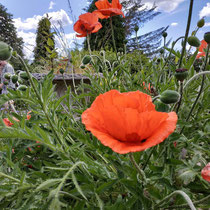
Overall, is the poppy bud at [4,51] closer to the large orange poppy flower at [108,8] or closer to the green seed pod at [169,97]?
the green seed pod at [169,97]

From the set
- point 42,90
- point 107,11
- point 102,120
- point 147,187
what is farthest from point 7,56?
point 107,11

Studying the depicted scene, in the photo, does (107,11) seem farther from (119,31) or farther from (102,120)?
(119,31)

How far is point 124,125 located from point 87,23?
2.54 ft

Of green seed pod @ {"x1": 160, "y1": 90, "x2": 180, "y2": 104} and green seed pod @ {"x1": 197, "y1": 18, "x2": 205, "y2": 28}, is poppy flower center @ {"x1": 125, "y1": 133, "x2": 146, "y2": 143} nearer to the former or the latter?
green seed pod @ {"x1": 160, "y1": 90, "x2": 180, "y2": 104}

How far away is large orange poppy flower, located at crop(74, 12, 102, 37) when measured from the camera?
940 millimetres

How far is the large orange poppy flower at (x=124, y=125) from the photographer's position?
0.29 m

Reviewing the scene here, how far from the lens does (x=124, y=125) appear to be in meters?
0.31

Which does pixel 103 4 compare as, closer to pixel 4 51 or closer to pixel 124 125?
pixel 4 51

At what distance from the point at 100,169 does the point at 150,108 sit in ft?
0.67

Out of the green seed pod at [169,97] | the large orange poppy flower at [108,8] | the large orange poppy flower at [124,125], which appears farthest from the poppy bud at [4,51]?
the large orange poppy flower at [108,8]

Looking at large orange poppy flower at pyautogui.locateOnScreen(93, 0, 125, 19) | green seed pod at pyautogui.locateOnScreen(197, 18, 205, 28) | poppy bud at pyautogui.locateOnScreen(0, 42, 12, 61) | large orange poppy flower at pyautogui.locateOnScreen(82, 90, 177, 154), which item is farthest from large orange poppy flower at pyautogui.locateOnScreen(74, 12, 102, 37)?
large orange poppy flower at pyautogui.locateOnScreen(82, 90, 177, 154)

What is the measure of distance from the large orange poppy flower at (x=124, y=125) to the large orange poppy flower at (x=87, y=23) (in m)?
0.71

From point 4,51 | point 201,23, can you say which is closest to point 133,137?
point 4,51

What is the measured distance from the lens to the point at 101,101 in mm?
335
